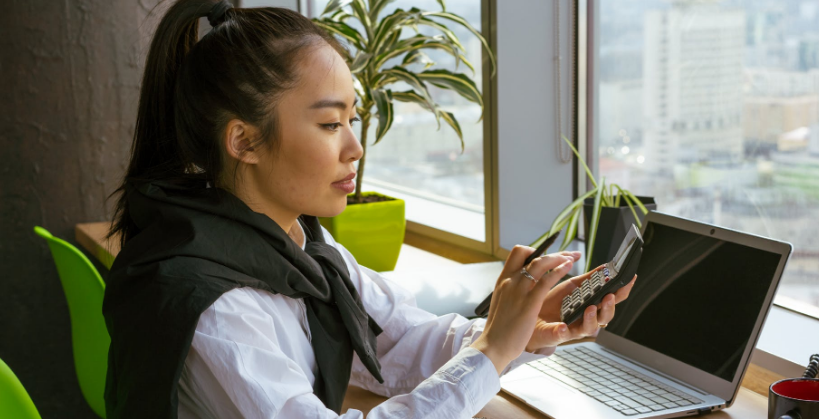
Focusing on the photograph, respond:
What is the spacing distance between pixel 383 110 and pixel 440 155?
0.75m

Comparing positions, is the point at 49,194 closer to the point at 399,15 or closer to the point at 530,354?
the point at 399,15

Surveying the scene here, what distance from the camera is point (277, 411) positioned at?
2.96 feet

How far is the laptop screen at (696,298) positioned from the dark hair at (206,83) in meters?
0.65

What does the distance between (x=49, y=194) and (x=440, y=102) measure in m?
1.33

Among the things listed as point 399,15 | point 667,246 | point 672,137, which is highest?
point 399,15

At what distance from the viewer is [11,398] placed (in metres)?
1.00

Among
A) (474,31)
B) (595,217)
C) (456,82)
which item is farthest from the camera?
(456,82)

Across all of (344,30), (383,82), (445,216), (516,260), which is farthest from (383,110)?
(516,260)

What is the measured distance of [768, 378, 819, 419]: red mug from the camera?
920 mm

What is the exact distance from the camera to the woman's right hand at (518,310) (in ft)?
3.27

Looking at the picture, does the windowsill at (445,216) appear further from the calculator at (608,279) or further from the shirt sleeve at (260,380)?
the shirt sleeve at (260,380)

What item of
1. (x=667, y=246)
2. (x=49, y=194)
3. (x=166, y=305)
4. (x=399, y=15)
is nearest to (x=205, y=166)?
(x=166, y=305)

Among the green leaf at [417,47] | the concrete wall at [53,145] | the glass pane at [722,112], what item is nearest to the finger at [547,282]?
the glass pane at [722,112]

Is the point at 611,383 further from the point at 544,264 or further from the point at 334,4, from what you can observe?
the point at 334,4
